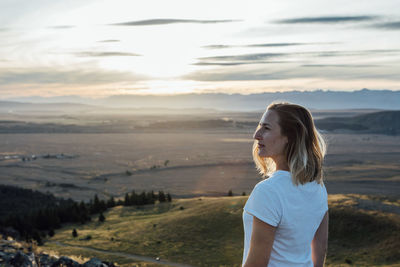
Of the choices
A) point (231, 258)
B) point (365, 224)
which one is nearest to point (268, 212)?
point (231, 258)

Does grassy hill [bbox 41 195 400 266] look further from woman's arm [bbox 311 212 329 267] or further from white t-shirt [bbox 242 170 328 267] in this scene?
white t-shirt [bbox 242 170 328 267]

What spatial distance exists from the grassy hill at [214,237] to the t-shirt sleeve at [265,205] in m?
30.3

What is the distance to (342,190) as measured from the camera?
88562 millimetres

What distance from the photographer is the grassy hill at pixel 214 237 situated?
33281 millimetres

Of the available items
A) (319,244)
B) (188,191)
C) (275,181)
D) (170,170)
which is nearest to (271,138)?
(275,181)

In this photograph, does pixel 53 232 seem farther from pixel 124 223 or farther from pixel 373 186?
pixel 373 186

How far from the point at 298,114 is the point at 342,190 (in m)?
90.8

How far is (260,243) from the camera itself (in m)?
3.53

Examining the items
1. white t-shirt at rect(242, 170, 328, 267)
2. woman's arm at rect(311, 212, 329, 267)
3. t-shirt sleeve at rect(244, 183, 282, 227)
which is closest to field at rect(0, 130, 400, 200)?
woman's arm at rect(311, 212, 329, 267)

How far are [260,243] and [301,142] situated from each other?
1.04 metres

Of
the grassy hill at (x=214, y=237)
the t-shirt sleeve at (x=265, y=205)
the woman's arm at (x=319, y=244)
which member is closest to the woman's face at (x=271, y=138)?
the t-shirt sleeve at (x=265, y=205)

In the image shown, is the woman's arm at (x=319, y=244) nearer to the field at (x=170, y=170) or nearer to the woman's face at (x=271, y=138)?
the woman's face at (x=271, y=138)

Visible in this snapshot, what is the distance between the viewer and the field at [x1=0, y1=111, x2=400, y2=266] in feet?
117

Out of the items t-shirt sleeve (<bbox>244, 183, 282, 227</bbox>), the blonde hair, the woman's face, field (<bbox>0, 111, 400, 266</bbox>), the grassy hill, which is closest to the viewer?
t-shirt sleeve (<bbox>244, 183, 282, 227</bbox>)
